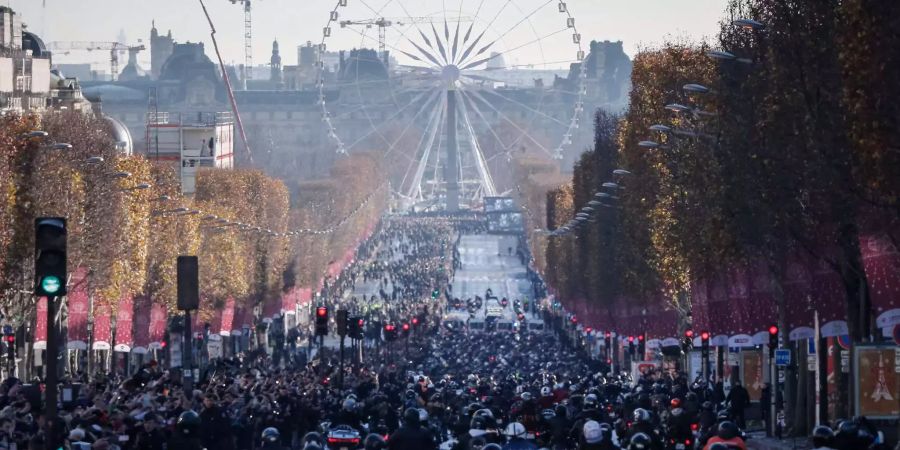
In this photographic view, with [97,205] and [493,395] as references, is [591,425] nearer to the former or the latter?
[493,395]

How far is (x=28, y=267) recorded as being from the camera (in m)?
79.2

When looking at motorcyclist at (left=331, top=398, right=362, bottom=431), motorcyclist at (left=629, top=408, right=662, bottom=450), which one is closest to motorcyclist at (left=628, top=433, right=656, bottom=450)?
motorcyclist at (left=629, top=408, right=662, bottom=450)

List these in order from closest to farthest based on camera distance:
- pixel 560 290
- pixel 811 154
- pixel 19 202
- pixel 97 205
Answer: pixel 811 154 < pixel 19 202 < pixel 97 205 < pixel 560 290

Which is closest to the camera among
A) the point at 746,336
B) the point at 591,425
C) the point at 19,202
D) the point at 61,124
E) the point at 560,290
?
the point at 591,425

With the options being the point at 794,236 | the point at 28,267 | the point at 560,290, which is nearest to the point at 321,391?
the point at 28,267

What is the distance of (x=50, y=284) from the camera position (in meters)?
32.2

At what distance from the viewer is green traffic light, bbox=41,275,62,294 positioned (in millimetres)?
32219

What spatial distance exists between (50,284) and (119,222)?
59.2 meters

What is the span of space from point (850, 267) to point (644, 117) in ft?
118

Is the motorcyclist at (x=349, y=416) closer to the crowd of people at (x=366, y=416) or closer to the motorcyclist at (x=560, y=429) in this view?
the crowd of people at (x=366, y=416)

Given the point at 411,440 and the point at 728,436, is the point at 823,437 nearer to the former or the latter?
the point at 728,436

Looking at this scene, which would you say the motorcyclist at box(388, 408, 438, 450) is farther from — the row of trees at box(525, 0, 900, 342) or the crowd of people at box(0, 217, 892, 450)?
the row of trees at box(525, 0, 900, 342)

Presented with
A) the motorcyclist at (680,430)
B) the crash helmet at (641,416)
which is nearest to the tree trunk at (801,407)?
the motorcyclist at (680,430)

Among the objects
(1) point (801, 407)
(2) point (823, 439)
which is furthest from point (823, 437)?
(1) point (801, 407)
